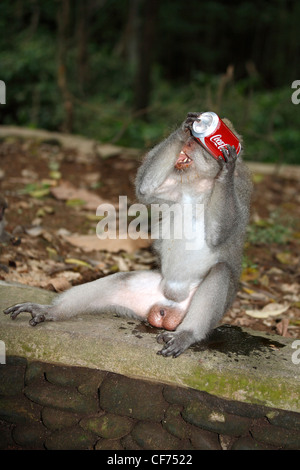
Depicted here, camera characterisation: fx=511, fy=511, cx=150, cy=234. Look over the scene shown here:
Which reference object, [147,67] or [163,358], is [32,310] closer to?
[163,358]

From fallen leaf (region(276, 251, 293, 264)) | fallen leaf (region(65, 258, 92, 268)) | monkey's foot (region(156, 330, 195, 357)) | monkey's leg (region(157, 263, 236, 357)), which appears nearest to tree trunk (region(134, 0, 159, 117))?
fallen leaf (region(276, 251, 293, 264))

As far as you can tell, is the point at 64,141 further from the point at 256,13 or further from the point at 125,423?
the point at 256,13

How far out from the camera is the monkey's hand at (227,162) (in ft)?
9.26

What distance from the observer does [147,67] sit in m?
10.7

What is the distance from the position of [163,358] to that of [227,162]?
1.13 metres

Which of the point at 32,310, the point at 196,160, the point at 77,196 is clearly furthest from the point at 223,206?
the point at 77,196

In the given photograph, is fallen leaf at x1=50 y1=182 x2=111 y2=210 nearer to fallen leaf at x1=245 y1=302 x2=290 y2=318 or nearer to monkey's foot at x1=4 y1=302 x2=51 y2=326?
fallen leaf at x1=245 y1=302 x2=290 y2=318

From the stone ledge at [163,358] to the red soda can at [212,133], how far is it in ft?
3.68

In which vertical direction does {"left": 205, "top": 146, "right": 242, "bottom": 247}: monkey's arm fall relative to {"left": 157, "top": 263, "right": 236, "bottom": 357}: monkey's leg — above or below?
above

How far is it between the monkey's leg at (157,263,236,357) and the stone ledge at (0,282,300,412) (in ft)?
0.28

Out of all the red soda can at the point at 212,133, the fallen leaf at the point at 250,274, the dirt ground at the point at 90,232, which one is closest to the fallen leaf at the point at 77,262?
the dirt ground at the point at 90,232

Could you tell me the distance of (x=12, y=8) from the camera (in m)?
15.9

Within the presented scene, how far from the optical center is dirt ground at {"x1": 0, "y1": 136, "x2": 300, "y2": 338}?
13.6ft
